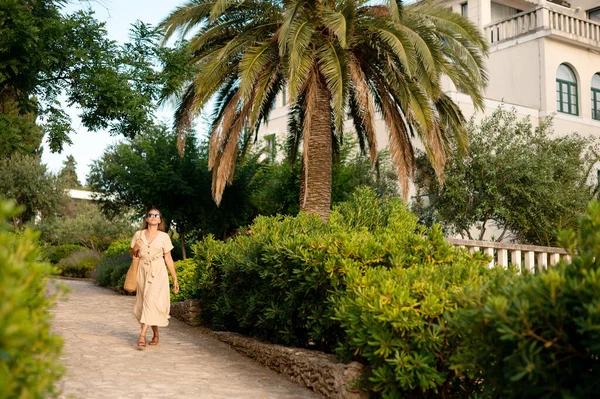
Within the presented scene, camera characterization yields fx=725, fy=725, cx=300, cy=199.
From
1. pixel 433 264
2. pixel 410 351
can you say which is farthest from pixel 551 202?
pixel 410 351

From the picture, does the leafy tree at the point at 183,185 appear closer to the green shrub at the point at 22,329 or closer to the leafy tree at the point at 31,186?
the leafy tree at the point at 31,186

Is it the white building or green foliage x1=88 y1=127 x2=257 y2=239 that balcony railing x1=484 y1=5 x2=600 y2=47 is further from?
green foliage x1=88 y1=127 x2=257 y2=239

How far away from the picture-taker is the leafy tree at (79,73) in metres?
11.6

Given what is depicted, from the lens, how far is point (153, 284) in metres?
9.66

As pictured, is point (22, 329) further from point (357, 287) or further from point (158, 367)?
point (158, 367)

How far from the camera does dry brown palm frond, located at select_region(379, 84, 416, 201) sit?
50.6 ft

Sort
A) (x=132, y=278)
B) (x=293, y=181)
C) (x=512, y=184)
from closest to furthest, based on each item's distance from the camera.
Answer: (x=132, y=278) → (x=512, y=184) → (x=293, y=181)

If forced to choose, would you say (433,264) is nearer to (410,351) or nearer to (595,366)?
(410,351)

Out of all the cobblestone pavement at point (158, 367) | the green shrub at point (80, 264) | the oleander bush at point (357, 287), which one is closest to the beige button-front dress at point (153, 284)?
the cobblestone pavement at point (158, 367)

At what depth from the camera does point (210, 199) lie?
21531 millimetres

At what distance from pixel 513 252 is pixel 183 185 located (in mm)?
11590

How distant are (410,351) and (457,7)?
23989 millimetres

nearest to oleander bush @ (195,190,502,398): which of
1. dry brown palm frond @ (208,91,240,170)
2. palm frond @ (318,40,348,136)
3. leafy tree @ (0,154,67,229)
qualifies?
palm frond @ (318,40,348,136)

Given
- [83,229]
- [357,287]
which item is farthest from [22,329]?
[83,229]
